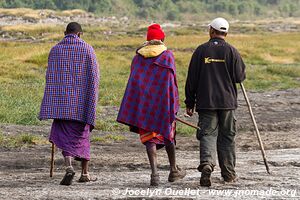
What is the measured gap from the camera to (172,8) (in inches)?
5999

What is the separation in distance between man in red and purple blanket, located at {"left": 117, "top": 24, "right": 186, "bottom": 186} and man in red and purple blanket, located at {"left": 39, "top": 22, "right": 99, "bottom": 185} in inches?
19.5

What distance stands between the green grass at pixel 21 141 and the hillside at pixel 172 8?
12465cm

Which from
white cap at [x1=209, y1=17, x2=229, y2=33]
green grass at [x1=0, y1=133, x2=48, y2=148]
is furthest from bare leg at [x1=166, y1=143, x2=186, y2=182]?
green grass at [x1=0, y1=133, x2=48, y2=148]

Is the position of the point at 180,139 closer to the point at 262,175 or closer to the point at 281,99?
the point at 262,175

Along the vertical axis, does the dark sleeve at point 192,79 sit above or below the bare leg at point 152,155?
above

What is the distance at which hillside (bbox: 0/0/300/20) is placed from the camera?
14450 cm

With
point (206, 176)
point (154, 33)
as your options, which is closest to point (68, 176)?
point (206, 176)

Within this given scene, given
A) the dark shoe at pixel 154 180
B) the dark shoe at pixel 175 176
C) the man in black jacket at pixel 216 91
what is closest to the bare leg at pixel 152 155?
the dark shoe at pixel 154 180

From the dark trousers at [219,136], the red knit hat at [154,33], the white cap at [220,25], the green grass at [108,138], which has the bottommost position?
the green grass at [108,138]

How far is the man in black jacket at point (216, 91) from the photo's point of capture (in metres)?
9.07

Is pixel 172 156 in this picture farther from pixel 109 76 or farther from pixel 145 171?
pixel 109 76

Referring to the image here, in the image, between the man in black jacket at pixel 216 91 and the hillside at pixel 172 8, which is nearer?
the man in black jacket at pixel 216 91

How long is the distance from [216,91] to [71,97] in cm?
174

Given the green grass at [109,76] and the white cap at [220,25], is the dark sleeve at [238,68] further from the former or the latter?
the green grass at [109,76]
